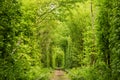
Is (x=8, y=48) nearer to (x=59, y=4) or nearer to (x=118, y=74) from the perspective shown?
(x=118, y=74)

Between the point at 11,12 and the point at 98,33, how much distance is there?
23.5 feet

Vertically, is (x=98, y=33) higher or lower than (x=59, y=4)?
lower

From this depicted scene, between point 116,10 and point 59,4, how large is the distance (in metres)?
18.5

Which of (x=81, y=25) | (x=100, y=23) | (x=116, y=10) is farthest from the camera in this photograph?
(x=81, y=25)

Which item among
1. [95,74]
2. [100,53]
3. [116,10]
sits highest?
[116,10]

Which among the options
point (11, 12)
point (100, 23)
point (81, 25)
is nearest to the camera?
point (11, 12)

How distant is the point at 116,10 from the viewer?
47.0 feet

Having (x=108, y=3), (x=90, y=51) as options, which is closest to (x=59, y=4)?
(x=90, y=51)

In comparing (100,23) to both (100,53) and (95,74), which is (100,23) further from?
(95,74)

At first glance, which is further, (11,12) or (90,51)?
(90,51)

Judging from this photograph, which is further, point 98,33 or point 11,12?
point 98,33

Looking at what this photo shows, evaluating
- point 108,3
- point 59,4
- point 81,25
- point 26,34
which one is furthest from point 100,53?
point 81,25

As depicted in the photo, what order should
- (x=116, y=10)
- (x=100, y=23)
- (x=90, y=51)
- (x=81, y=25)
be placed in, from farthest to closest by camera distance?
(x=81, y=25), (x=90, y=51), (x=100, y=23), (x=116, y=10)

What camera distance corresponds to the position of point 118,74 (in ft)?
48.2
